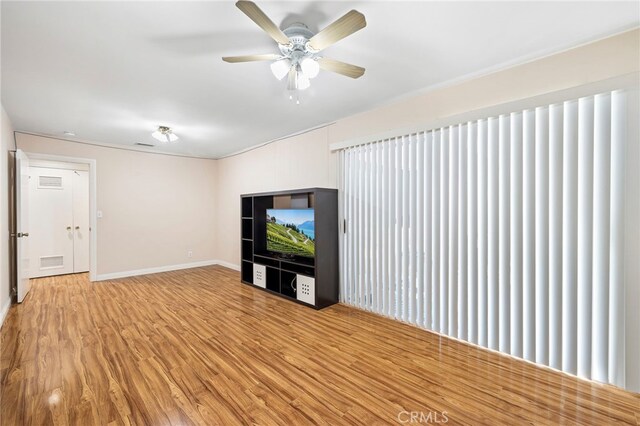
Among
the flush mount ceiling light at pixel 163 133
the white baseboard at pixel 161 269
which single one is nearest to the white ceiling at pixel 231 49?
the flush mount ceiling light at pixel 163 133

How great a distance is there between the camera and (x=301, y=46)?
1.92 metres

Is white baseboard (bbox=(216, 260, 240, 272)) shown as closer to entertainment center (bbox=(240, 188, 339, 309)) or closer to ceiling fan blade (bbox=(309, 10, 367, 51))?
entertainment center (bbox=(240, 188, 339, 309))

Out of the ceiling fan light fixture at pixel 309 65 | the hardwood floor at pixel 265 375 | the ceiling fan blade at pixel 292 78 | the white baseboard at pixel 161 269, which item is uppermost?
the ceiling fan blade at pixel 292 78

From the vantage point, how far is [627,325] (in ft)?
6.15

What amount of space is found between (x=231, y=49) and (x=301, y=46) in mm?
589

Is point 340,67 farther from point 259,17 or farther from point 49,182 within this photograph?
point 49,182

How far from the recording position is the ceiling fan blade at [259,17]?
1348 millimetres

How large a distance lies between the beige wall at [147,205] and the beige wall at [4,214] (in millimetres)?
1013

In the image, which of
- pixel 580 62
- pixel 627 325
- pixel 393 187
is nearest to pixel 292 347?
pixel 393 187

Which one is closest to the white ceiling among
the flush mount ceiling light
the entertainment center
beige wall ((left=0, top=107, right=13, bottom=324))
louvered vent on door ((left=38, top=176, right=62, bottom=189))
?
beige wall ((left=0, top=107, right=13, bottom=324))

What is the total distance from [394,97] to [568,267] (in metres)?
2.20

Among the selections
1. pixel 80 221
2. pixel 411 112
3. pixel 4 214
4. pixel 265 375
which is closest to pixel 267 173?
pixel 411 112

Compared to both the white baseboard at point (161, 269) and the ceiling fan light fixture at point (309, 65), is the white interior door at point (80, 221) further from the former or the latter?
the ceiling fan light fixture at point (309, 65)

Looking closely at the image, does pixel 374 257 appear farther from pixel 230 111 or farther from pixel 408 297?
pixel 230 111
